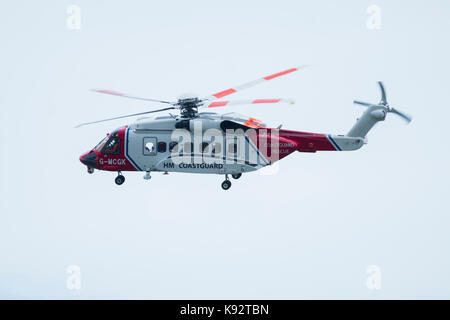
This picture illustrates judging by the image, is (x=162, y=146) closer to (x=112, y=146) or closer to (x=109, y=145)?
(x=112, y=146)

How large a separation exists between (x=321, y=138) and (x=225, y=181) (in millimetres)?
4896

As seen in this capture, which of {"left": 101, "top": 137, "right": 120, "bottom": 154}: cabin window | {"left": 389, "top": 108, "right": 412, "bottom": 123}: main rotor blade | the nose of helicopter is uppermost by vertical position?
{"left": 389, "top": 108, "right": 412, "bottom": 123}: main rotor blade

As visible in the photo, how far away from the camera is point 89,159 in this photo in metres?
43.2

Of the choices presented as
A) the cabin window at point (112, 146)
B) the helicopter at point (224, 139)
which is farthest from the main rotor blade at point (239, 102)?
the cabin window at point (112, 146)

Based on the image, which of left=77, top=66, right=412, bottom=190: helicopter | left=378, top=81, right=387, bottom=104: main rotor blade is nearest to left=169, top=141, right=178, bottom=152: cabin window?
left=77, top=66, right=412, bottom=190: helicopter

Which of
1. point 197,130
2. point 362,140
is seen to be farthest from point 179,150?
point 362,140

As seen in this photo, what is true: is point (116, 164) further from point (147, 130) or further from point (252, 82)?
point (252, 82)

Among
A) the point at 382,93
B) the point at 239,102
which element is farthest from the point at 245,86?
the point at 382,93

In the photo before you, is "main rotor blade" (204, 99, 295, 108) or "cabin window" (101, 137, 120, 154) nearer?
"main rotor blade" (204, 99, 295, 108)

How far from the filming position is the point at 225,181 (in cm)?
4078

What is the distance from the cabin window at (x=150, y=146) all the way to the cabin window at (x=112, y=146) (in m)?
1.54

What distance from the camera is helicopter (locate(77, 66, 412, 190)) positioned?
40469mm

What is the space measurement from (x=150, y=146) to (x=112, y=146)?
214 centimetres

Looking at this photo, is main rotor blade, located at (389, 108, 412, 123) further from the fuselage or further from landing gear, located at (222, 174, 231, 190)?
landing gear, located at (222, 174, 231, 190)
